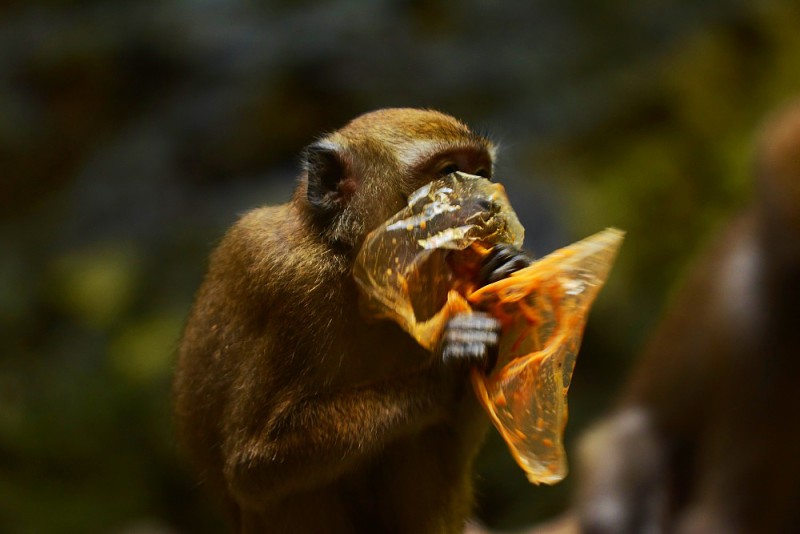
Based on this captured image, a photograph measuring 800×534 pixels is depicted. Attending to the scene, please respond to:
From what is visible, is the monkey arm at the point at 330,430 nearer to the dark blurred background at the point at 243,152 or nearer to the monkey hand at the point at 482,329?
the monkey hand at the point at 482,329

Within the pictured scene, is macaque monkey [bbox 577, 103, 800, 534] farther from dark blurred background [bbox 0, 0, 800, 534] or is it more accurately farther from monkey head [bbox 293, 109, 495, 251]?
monkey head [bbox 293, 109, 495, 251]

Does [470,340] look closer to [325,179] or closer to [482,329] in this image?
[482,329]

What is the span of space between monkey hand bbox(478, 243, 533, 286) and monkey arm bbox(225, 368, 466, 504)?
0.39m

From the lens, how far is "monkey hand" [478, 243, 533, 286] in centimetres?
266

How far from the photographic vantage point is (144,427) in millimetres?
8281

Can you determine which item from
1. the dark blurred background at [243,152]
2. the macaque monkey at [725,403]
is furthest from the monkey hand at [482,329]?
the dark blurred background at [243,152]

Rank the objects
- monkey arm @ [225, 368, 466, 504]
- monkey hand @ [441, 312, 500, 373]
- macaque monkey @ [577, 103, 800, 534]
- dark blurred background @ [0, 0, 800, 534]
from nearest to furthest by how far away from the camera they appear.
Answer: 1. monkey hand @ [441, 312, 500, 373]
2. monkey arm @ [225, 368, 466, 504]
3. macaque monkey @ [577, 103, 800, 534]
4. dark blurred background @ [0, 0, 800, 534]

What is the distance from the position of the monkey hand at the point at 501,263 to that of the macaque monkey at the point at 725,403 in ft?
10.5

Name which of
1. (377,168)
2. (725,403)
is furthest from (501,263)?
(725,403)

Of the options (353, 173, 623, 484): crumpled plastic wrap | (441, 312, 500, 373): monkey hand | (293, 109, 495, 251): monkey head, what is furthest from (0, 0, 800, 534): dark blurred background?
(441, 312, 500, 373): monkey hand

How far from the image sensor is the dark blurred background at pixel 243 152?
831cm

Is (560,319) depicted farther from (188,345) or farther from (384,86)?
(384,86)

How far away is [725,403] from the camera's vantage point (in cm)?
587

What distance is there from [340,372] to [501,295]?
0.64 meters
